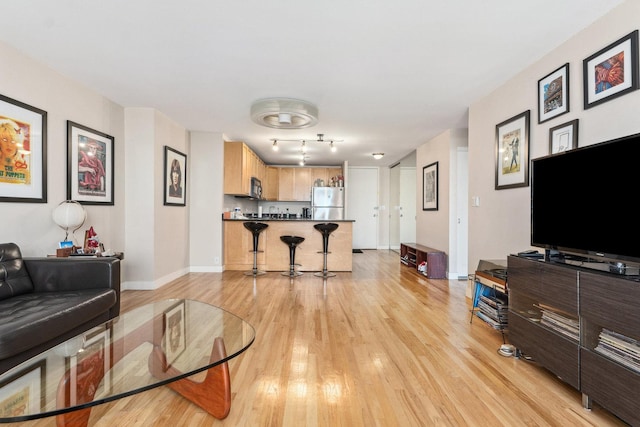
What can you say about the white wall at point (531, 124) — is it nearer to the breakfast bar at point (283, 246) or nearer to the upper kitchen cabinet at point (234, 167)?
the breakfast bar at point (283, 246)

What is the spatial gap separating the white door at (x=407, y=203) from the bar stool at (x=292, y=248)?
4.49 metres

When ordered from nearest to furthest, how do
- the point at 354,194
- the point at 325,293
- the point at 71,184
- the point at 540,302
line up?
the point at 540,302, the point at 71,184, the point at 325,293, the point at 354,194

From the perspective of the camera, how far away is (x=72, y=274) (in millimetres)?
2568

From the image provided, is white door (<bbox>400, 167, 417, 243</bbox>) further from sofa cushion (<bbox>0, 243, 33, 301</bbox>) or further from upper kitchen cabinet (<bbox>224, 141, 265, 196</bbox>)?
sofa cushion (<bbox>0, 243, 33, 301</bbox>)

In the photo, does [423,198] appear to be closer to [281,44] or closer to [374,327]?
[374,327]

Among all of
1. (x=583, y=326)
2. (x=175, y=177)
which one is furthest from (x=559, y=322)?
(x=175, y=177)

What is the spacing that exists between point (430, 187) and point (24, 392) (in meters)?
5.61

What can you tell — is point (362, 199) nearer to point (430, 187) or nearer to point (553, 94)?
point (430, 187)

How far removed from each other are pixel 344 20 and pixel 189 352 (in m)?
2.31

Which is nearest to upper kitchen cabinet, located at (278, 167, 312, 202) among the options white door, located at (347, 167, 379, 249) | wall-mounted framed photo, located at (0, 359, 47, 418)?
white door, located at (347, 167, 379, 249)

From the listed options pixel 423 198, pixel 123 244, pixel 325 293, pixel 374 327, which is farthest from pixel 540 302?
pixel 123 244

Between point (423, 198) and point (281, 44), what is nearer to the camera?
point (281, 44)

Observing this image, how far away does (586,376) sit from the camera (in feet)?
5.47

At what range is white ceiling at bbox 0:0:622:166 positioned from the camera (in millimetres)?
2150
